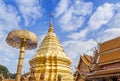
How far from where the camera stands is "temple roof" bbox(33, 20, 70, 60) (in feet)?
105

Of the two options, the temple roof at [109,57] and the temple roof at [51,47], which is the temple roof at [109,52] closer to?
the temple roof at [109,57]

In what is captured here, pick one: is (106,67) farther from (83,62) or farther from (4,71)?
(4,71)

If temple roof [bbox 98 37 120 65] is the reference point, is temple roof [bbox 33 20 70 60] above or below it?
above

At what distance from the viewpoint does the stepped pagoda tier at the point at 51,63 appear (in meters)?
29.4

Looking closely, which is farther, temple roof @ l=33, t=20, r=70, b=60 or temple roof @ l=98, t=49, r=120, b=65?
→ temple roof @ l=33, t=20, r=70, b=60

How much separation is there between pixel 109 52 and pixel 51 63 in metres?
10.7

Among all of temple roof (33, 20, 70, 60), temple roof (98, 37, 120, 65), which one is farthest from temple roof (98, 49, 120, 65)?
temple roof (33, 20, 70, 60)

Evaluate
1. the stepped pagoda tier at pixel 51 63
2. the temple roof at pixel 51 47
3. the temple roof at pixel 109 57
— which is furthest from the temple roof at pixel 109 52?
the temple roof at pixel 51 47

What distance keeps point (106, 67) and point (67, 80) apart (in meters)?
8.51

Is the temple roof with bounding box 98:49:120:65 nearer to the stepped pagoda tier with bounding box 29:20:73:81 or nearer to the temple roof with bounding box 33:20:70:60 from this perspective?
the stepped pagoda tier with bounding box 29:20:73:81

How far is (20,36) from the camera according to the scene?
27.2ft

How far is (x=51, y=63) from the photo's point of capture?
1210 inches

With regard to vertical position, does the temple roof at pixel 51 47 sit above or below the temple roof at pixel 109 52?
above

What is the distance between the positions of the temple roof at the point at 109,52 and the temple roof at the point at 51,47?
9.20 metres
